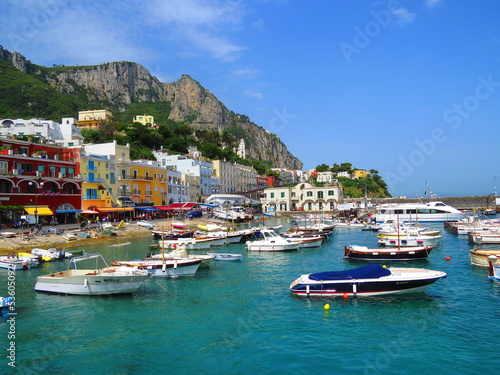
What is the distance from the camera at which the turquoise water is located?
1257 centimetres

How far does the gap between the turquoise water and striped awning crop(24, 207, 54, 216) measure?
2619cm

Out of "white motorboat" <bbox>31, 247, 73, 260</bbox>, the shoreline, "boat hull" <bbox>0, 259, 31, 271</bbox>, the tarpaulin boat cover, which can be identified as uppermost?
the shoreline

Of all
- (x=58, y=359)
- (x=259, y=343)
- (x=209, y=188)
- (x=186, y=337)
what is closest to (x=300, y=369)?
(x=259, y=343)

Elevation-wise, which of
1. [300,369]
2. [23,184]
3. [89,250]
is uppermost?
[23,184]

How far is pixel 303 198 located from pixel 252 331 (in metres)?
92.8

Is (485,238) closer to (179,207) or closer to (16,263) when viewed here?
(16,263)

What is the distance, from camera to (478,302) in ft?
61.4

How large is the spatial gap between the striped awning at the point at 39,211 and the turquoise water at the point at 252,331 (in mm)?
26193

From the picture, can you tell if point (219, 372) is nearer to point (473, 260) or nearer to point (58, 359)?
point (58, 359)

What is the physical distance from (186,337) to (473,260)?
77.9ft

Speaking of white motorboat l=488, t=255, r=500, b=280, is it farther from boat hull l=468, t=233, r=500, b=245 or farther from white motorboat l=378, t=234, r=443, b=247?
boat hull l=468, t=233, r=500, b=245

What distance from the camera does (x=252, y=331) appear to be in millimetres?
15492

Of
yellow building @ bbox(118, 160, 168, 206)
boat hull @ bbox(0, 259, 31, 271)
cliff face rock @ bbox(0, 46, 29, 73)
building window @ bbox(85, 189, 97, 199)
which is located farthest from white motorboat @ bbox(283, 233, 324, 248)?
cliff face rock @ bbox(0, 46, 29, 73)

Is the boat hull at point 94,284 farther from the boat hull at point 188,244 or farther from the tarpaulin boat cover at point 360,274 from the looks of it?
the boat hull at point 188,244
